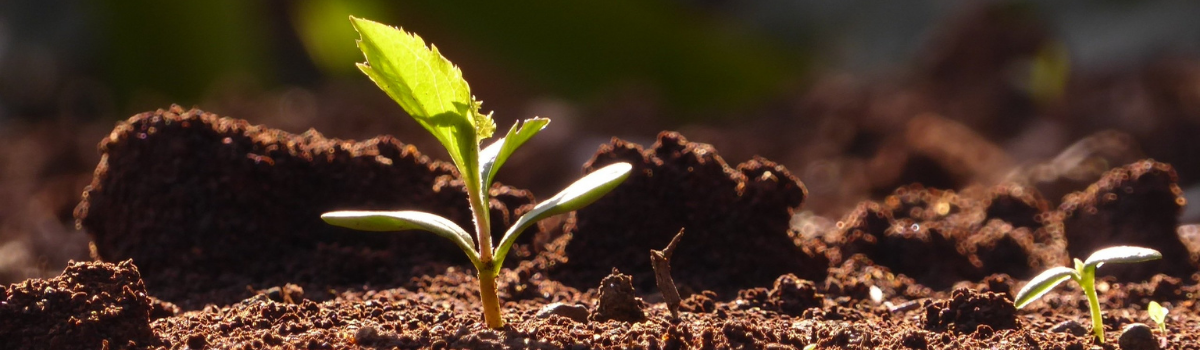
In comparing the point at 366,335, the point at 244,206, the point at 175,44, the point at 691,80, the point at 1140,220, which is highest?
the point at 175,44

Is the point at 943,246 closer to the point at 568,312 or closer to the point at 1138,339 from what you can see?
the point at 1138,339

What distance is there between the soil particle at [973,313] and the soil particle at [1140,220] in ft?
1.49

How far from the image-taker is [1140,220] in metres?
1.67

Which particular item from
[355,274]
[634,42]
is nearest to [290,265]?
[355,274]

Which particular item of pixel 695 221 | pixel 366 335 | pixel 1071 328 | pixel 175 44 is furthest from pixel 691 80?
pixel 366 335

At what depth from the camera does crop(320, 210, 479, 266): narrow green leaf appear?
1.05 metres

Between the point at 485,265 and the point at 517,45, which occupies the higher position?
the point at 517,45

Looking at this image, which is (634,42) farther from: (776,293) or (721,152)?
(776,293)

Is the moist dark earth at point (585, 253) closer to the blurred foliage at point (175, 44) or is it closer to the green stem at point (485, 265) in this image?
the green stem at point (485, 265)

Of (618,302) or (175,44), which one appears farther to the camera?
(175,44)

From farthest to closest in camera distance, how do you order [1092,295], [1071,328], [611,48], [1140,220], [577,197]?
[611,48]
[1140,220]
[1071,328]
[1092,295]
[577,197]

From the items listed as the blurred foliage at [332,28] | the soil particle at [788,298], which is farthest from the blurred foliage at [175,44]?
the soil particle at [788,298]

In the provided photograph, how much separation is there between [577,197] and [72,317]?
554 millimetres

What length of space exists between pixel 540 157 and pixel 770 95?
222 centimetres
